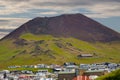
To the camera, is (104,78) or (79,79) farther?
(79,79)

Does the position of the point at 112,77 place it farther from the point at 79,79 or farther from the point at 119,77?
the point at 79,79

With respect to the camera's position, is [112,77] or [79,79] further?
[79,79]

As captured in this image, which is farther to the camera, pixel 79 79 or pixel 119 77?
pixel 79 79

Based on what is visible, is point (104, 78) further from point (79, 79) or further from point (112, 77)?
point (79, 79)

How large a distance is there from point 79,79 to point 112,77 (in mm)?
33686

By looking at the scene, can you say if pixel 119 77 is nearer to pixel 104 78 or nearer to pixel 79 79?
pixel 104 78

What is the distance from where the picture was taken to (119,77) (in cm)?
5991

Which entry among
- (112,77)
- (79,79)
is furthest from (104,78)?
(79,79)

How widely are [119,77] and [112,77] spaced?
1.14m

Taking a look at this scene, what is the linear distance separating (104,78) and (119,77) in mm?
2440

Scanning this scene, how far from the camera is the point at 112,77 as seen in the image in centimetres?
6062

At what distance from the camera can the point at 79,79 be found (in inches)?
3701

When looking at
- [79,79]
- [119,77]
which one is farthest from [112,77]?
[79,79]

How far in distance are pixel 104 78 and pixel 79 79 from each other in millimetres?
32840
